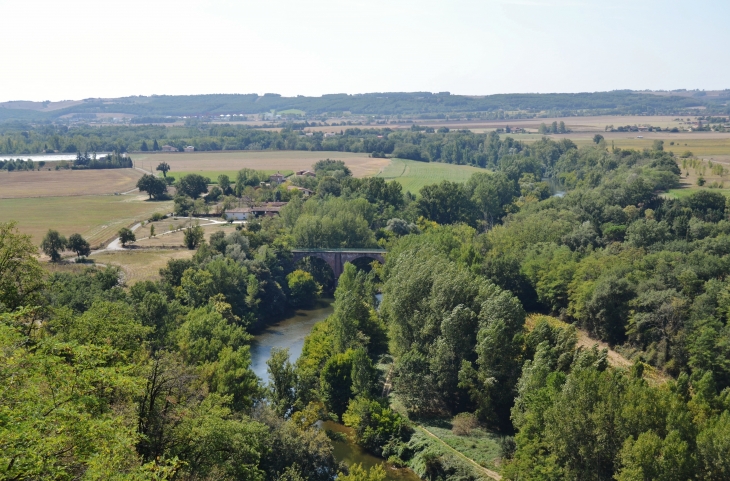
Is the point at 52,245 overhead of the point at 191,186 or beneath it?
beneath

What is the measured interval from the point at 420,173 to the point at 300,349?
8690cm

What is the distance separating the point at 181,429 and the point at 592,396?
18362mm

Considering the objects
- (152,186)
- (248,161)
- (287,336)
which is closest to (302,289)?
(287,336)

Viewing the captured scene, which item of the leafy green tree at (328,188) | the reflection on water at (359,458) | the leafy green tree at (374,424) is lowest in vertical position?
the reflection on water at (359,458)

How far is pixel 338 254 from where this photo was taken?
249 ft

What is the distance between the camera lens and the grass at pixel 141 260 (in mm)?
65438

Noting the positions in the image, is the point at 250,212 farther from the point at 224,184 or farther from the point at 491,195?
the point at 491,195

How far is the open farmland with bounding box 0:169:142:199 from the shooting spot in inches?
4550

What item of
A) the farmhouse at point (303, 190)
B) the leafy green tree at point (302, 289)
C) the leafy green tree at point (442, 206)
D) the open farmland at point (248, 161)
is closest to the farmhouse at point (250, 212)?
the farmhouse at point (303, 190)

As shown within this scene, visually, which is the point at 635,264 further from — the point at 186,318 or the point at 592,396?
the point at 186,318

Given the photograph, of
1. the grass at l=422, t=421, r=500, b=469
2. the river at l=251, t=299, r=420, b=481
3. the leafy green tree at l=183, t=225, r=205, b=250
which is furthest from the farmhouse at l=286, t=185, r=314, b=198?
the grass at l=422, t=421, r=500, b=469

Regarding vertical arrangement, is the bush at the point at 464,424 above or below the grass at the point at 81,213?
below

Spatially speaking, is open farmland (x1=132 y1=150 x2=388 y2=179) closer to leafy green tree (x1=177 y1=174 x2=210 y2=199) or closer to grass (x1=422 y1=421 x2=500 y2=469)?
leafy green tree (x1=177 y1=174 x2=210 y2=199)

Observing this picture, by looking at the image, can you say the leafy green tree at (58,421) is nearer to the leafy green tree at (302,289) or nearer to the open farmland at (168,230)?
the leafy green tree at (302,289)
